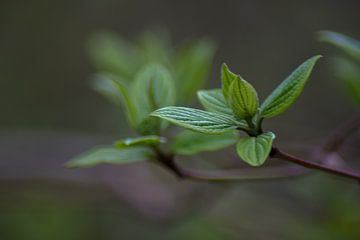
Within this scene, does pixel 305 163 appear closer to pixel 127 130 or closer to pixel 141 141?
pixel 141 141

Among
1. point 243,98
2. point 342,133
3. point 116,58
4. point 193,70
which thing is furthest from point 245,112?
point 116,58

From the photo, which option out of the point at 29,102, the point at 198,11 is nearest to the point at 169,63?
the point at 29,102

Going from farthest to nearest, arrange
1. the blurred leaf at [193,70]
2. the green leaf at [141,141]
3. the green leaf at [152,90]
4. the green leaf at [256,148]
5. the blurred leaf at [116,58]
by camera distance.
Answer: the blurred leaf at [116,58] → the blurred leaf at [193,70] → the green leaf at [152,90] → the green leaf at [141,141] → the green leaf at [256,148]

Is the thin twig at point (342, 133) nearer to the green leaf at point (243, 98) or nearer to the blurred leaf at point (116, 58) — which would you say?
the green leaf at point (243, 98)

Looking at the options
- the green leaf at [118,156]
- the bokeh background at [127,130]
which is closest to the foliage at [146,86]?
the green leaf at [118,156]

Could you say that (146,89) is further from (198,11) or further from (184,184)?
(198,11)

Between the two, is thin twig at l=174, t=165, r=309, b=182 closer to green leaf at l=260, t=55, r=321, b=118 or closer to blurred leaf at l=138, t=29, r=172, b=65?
green leaf at l=260, t=55, r=321, b=118
